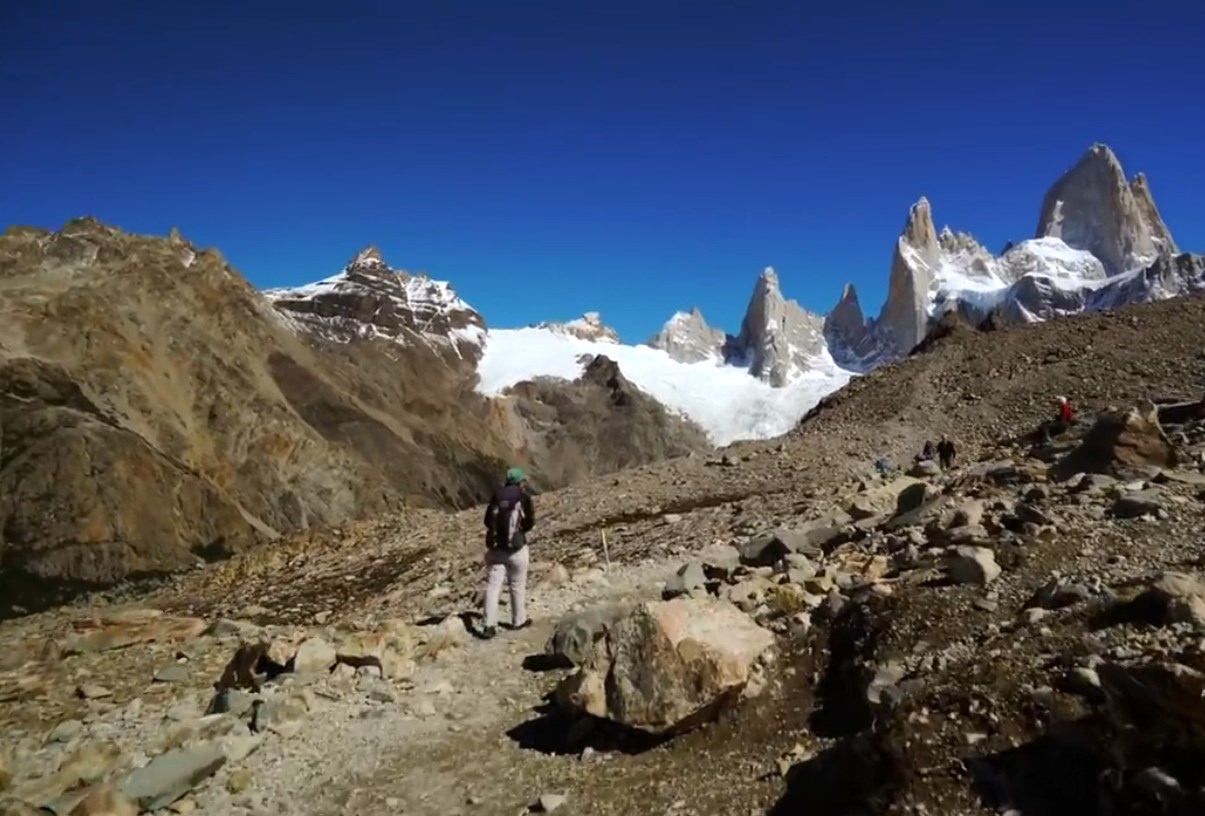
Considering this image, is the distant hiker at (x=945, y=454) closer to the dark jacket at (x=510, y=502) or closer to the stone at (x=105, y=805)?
the dark jacket at (x=510, y=502)

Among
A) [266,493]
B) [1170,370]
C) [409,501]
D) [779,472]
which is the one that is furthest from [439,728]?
[409,501]

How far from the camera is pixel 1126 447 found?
1412cm

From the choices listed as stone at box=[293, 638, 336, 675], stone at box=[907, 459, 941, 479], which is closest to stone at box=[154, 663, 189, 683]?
stone at box=[293, 638, 336, 675]

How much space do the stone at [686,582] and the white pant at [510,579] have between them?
2157mm

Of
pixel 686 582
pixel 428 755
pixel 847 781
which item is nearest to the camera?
pixel 847 781

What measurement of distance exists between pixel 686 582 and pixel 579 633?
230 centimetres

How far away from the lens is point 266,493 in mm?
108062

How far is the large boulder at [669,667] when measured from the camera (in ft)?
27.3

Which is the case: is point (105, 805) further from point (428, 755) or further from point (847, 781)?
point (847, 781)

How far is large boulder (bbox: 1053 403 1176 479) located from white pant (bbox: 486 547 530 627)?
9061mm

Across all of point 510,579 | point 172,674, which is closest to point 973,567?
point 510,579

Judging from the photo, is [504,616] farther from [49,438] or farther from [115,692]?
[49,438]

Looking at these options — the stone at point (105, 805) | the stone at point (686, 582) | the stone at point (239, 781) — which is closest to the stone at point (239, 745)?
the stone at point (239, 781)

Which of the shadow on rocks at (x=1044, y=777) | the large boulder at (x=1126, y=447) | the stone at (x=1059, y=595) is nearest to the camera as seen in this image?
the shadow on rocks at (x=1044, y=777)
